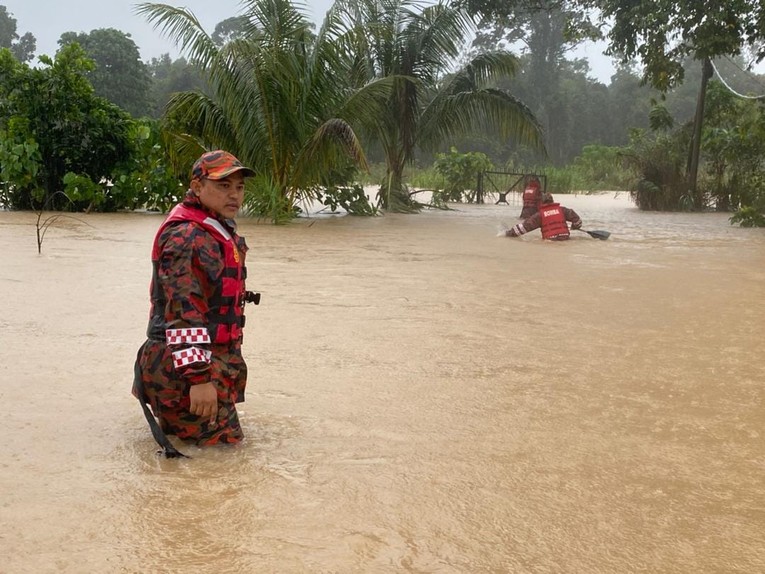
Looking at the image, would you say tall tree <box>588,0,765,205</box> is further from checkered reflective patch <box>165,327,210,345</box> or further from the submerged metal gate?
checkered reflective patch <box>165,327,210,345</box>

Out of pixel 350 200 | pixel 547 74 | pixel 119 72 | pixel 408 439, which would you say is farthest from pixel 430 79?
pixel 547 74

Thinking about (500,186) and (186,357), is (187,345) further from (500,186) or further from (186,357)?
(500,186)

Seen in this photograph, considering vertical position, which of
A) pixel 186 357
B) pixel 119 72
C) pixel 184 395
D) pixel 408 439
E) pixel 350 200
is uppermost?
pixel 119 72

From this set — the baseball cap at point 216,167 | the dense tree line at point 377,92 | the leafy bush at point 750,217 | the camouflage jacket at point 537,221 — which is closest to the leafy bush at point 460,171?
the dense tree line at point 377,92

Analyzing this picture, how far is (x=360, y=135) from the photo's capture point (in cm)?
1627

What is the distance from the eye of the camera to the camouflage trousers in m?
3.22

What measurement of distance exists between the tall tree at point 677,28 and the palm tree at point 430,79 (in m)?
2.20

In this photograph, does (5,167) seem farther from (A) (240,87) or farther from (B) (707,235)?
(B) (707,235)

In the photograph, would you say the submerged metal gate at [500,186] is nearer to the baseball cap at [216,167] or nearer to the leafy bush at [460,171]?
the leafy bush at [460,171]

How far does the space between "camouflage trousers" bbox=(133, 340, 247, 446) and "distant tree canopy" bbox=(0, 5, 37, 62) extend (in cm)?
4932

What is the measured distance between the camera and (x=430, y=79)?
59.9 ft

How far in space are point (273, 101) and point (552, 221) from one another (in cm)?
489

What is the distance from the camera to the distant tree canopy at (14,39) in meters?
48.3

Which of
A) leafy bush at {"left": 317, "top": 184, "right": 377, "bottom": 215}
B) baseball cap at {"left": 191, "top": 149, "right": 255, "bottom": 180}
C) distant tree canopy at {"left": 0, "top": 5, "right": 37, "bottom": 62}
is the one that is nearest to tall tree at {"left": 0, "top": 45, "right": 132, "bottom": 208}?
leafy bush at {"left": 317, "top": 184, "right": 377, "bottom": 215}
